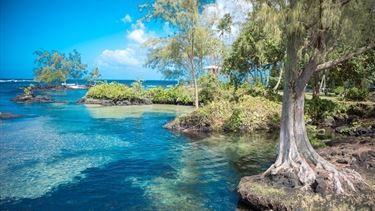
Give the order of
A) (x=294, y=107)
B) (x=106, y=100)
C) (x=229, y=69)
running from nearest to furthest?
(x=294, y=107)
(x=229, y=69)
(x=106, y=100)

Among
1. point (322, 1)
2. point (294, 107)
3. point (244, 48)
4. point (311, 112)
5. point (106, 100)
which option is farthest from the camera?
point (106, 100)

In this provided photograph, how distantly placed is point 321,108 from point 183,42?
13.3 metres

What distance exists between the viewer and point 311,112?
3112 cm

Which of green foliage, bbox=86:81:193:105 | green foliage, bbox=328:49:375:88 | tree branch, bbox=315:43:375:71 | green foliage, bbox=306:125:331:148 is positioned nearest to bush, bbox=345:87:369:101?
green foliage, bbox=328:49:375:88

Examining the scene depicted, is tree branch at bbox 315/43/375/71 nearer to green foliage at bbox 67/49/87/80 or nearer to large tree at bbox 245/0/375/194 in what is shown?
large tree at bbox 245/0/375/194

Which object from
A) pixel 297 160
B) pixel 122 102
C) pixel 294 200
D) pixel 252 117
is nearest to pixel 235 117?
pixel 252 117

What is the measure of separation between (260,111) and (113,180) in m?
16.1

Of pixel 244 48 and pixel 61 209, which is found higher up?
pixel 244 48

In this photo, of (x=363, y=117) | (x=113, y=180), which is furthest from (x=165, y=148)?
(x=363, y=117)

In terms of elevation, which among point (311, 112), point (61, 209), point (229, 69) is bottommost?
point (61, 209)

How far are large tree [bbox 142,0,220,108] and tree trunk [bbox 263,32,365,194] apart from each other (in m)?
19.6

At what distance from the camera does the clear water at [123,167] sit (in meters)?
12.7

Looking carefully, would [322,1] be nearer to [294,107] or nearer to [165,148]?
[294,107]

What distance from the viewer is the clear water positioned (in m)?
12.7
